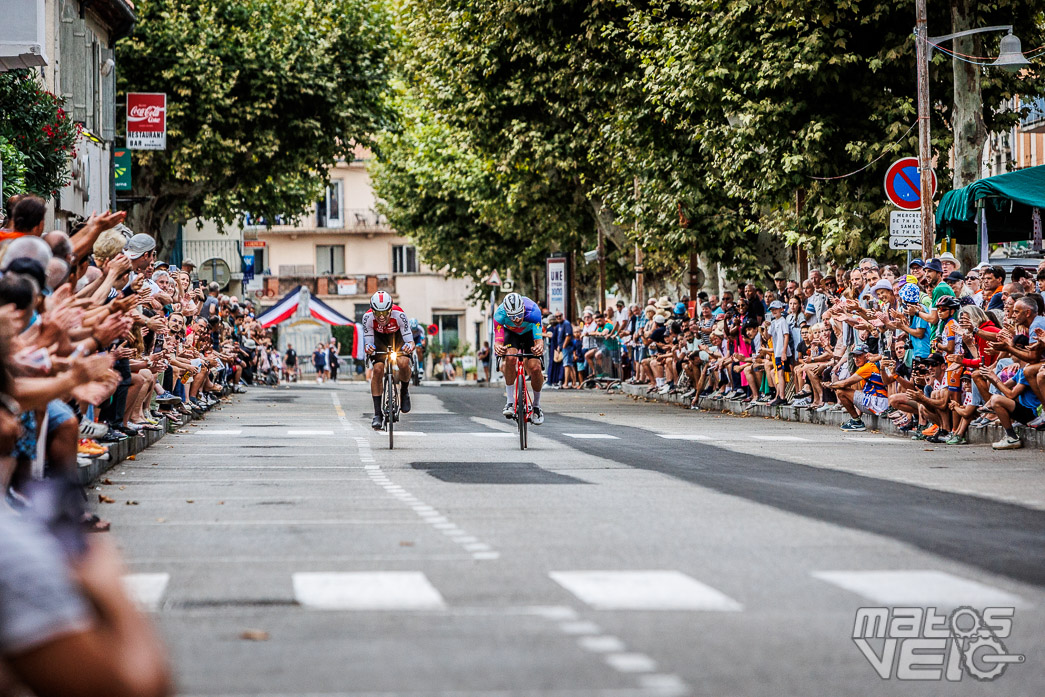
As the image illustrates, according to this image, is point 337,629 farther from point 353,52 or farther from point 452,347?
point 452,347

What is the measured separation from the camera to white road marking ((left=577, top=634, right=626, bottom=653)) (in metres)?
6.57

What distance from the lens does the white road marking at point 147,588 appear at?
7.84 m

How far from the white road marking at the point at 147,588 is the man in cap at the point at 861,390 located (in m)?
16.6

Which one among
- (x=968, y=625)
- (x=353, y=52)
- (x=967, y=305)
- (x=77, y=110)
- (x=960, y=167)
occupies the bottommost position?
(x=968, y=625)

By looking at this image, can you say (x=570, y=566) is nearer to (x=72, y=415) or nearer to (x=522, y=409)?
(x=72, y=415)

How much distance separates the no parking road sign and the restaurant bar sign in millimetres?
20065

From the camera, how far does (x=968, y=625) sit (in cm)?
715

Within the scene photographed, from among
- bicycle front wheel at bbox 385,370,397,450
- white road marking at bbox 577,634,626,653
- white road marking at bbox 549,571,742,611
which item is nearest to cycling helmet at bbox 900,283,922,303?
bicycle front wheel at bbox 385,370,397,450

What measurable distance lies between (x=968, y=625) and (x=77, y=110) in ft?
Result: 104

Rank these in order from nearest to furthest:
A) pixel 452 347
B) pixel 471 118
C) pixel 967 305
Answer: pixel 967 305 → pixel 471 118 → pixel 452 347

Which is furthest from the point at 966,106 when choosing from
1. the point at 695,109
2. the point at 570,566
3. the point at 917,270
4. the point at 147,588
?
the point at 147,588

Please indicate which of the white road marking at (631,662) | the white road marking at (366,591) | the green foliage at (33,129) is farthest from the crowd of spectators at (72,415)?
the green foliage at (33,129)

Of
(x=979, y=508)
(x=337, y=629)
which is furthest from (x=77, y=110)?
(x=337, y=629)

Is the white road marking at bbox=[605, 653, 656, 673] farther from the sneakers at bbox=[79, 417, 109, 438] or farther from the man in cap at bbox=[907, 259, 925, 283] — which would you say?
the man in cap at bbox=[907, 259, 925, 283]
